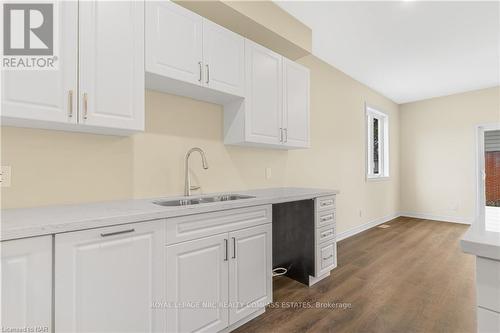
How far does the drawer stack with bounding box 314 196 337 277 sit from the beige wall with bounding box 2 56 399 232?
699 millimetres

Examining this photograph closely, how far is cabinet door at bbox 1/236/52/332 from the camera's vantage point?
1.00m

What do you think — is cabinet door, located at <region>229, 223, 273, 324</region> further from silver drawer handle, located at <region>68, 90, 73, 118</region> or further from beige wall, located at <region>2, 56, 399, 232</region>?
silver drawer handle, located at <region>68, 90, 73, 118</region>

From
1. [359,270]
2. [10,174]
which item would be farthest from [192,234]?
[359,270]

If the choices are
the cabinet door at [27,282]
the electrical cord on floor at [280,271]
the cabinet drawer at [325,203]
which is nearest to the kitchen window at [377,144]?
the cabinet drawer at [325,203]

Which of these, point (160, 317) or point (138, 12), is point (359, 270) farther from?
point (138, 12)

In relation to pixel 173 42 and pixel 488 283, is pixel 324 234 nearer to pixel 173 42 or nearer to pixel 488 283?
pixel 488 283

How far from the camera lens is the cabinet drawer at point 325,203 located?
8.35 ft

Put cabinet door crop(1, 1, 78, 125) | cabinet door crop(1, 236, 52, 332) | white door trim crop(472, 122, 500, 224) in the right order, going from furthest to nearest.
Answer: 1. white door trim crop(472, 122, 500, 224)
2. cabinet door crop(1, 1, 78, 125)
3. cabinet door crop(1, 236, 52, 332)

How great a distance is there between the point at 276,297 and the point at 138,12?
2.47m

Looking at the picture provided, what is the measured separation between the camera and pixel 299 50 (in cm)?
282

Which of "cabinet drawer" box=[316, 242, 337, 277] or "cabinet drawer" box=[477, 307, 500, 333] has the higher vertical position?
"cabinet drawer" box=[477, 307, 500, 333]

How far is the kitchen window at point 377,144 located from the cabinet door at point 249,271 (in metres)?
3.90

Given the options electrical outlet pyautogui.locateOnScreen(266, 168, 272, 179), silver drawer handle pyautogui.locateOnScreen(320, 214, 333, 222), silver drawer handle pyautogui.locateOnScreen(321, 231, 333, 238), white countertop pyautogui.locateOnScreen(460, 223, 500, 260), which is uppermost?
electrical outlet pyautogui.locateOnScreen(266, 168, 272, 179)

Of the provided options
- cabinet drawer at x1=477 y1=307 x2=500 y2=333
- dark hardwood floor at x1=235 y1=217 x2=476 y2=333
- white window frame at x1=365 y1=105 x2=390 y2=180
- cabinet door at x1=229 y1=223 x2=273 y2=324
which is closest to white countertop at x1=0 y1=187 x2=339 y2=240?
cabinet door at x1=229 y1=223 x2=273 y2=324
